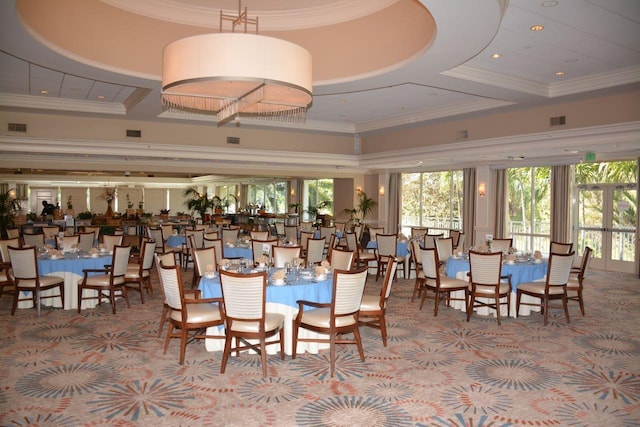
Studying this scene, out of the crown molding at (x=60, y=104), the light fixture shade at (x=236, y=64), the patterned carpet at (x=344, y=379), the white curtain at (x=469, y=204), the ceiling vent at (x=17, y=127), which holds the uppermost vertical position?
the crown molding at (x=60, y=104)

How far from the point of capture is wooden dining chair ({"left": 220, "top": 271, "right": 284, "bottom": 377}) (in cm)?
453

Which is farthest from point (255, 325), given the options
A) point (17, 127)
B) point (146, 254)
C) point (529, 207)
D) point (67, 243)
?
point (529, 207)

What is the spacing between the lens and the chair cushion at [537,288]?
666cm

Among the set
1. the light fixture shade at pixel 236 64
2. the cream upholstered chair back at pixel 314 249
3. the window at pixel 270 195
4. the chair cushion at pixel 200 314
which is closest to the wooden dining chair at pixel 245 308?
the chair cushion at pixel 200 314

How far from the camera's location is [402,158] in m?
13.0

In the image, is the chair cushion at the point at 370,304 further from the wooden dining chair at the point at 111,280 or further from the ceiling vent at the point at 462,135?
the ceiling vent at the point at 462,135

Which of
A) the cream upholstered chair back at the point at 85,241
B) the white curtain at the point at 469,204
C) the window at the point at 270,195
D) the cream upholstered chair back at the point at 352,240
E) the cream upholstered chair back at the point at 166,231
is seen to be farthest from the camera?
the window at the point at 270,195

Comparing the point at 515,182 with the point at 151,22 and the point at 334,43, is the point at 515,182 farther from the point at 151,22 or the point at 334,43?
the point at 151,22

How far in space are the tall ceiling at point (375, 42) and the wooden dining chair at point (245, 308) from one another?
315cm

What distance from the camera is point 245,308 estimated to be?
181 inches

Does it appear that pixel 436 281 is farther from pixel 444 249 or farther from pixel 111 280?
pixel 111 280

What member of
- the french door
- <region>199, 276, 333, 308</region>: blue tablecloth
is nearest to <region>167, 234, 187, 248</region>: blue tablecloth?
<region>199, 276, 333, 308</region>: blue tablecloth

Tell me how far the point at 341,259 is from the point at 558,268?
2920 millimetres

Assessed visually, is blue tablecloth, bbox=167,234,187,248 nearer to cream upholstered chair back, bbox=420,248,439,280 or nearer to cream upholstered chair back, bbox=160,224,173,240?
cream upholstered chair back, bbox=160,224,173,240
